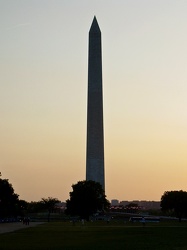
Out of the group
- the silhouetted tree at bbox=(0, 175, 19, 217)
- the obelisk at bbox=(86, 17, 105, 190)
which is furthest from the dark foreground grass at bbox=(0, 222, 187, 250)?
the obelisk at bbox=(86, 17, 105, 190)

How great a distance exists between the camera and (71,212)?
102500 millimetres

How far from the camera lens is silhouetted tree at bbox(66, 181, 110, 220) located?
10062cm

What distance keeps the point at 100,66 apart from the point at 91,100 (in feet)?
23.9

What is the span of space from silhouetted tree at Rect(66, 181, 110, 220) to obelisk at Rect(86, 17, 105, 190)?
11844 mm

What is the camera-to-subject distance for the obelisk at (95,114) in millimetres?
113438

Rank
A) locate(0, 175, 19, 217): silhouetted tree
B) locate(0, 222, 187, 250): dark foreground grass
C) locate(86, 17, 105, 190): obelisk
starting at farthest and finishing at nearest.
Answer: locate(86, 17, 105, 190): obelisk < locate(0, 175, 19, 217): silhouetted tree < locate(0, 222, 187, 250): dark foreground grass

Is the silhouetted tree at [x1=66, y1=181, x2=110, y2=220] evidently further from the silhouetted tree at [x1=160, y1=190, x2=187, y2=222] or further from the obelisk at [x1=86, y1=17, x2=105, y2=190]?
the silhouetted tree at [x1=160, y1=190, x2=187, y2=222]

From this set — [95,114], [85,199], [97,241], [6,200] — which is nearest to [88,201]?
[85,199]

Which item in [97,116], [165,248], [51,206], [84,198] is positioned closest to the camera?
[165,248]

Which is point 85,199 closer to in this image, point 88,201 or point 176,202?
point 88,201

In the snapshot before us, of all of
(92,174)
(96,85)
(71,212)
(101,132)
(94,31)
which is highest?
(94,31)

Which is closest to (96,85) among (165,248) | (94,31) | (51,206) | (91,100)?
(91,100)

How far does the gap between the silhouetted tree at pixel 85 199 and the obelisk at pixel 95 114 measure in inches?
466

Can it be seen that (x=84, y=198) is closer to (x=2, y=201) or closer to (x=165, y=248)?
(x=2, y=201)
